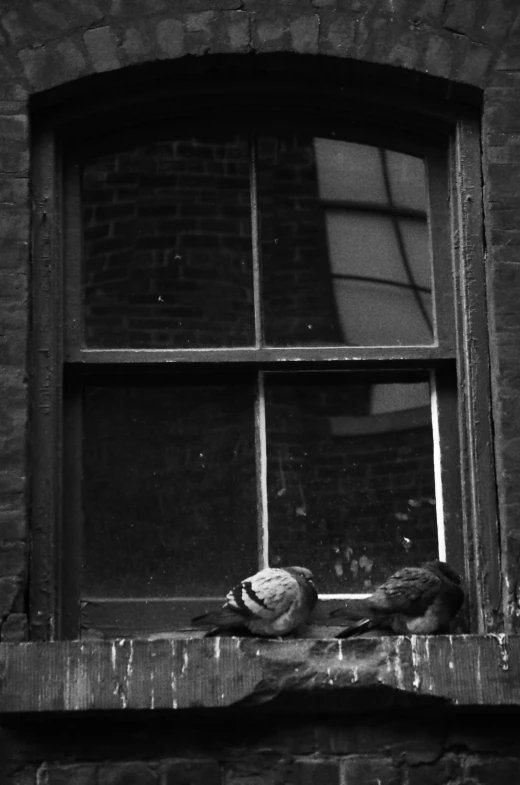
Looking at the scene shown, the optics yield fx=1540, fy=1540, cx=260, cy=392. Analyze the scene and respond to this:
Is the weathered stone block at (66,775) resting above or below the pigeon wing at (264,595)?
below

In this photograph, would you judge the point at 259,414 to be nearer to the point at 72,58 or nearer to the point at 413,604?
the point at 413,604

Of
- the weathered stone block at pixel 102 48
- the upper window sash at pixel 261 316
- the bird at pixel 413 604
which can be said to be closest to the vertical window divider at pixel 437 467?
the upper window sash at pixel 261 316

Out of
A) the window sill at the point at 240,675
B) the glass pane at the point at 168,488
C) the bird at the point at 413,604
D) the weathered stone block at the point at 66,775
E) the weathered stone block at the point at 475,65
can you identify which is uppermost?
the weathered stone block at the point at 475,65

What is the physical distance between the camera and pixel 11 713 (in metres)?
4.88

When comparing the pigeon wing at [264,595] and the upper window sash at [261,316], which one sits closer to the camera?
the pigeon wing at [264,595]

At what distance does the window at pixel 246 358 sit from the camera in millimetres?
→ 5480

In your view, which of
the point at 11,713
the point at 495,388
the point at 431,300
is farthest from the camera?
the point at 431,300

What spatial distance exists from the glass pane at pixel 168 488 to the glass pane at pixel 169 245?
0.21m

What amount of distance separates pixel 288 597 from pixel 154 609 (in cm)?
55

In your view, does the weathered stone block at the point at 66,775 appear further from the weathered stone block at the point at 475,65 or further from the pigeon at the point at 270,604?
the weathered stone block at the point at 475,65

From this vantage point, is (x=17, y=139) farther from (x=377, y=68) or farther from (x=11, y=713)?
(x=11, y=713)

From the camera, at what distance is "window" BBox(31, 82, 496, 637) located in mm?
5480

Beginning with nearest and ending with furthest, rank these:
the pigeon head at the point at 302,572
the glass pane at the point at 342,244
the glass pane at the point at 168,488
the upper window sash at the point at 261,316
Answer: the pigeon head at the point at 302,572 < the glass pane at the point at 168,488 < the upper window sash at the point at 261,316 < the glass pane at the point at 342,244

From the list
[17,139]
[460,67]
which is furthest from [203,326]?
[460,67]
